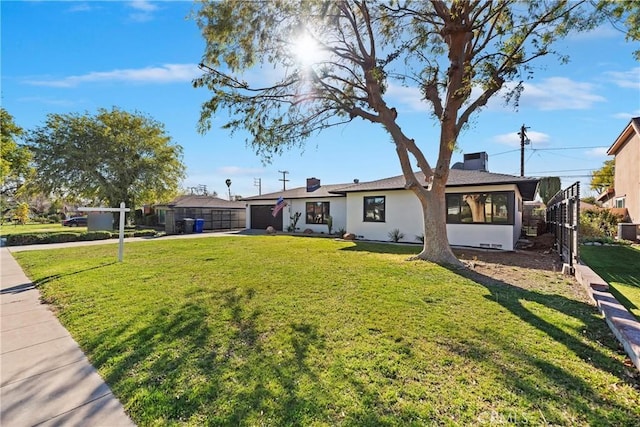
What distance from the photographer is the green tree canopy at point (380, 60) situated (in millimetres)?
7570

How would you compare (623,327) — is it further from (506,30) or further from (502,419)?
(506,30)

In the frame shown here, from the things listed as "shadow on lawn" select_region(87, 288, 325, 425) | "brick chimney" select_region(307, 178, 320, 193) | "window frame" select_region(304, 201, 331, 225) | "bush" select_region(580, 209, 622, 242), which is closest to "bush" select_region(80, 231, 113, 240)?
"window frame" select_region(304, 201, 331, 225)

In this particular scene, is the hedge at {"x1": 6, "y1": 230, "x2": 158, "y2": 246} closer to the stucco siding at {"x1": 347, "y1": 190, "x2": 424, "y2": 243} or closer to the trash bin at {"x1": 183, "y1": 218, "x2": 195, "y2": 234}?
the trash bin at {"x1": 183, "y1": 218, "x2": 195, "y2": 234}

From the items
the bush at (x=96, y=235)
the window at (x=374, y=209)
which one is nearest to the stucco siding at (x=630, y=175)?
the window at (x=374, y=209)

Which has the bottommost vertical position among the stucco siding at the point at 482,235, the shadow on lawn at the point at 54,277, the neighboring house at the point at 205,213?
the shadow on lawn at the point at 54,277

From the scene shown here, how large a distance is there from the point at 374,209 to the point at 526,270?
8.16 meters

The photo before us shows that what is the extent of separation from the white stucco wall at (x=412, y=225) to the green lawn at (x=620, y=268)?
250 centimetres

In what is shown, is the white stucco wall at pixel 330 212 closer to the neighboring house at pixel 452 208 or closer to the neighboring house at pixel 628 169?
the neighboring house at pixel 452 208

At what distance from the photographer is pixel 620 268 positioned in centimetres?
802

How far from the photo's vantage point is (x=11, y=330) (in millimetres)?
4094

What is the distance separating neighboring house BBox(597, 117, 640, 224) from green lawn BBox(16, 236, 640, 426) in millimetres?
14910

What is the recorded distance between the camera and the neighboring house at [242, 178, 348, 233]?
719 inches

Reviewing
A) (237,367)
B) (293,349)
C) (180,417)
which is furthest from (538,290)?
(180,417)

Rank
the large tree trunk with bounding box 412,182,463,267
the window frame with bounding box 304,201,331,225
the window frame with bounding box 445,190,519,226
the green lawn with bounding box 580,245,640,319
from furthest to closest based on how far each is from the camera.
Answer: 1. the window frame with bounding box 304,201,331,225
2. the window frame with bounding box 445,190,519,226
3. the large tree trunk with bounding box 412,182,463,267
4. the green lawn with bounding box 580,245,640,319
